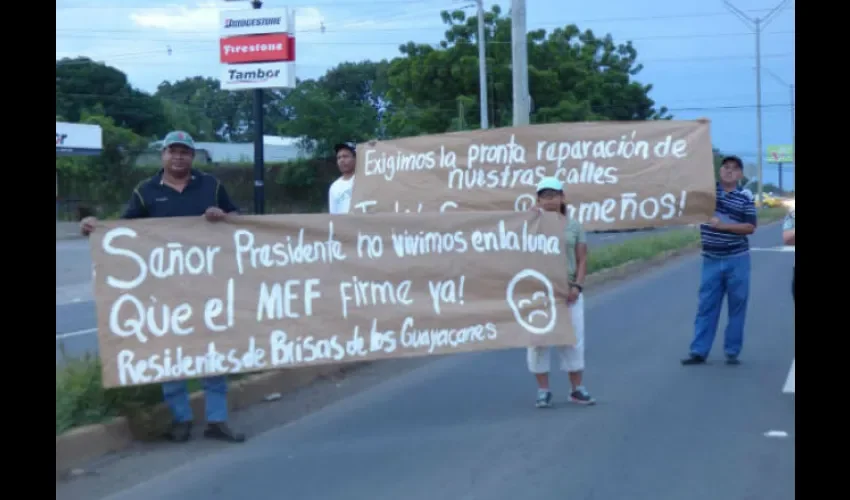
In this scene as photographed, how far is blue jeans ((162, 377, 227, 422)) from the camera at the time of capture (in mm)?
6770

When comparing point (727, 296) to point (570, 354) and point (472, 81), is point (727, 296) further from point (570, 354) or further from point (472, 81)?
point (472, 81)

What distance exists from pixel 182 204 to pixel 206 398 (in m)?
1.27

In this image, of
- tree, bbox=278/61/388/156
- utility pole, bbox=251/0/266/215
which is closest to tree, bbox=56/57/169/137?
tree, bbox=278/61/388/156

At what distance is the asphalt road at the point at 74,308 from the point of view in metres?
11.6

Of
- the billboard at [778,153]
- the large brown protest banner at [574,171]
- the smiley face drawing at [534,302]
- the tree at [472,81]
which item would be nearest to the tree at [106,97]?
the tree at [472,81]

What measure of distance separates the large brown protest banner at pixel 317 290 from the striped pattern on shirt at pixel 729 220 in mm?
2232

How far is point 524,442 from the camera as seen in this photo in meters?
A: 6.75

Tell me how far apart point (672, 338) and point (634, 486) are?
221 inches

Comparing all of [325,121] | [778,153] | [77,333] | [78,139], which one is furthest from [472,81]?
[778,153]

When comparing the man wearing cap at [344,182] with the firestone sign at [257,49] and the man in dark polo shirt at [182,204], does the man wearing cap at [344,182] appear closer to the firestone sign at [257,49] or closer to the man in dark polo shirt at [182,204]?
the man in dark polo shirt at [182,204]

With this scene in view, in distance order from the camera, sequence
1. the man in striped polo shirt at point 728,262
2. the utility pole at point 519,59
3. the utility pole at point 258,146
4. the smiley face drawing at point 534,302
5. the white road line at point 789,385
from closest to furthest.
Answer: the smiley face drawing at point 534,302
the white road line at point 789,385
the man in striped polo shirt at point 728,262
the utility pole at point 519,59
the utility pole at point 258,146

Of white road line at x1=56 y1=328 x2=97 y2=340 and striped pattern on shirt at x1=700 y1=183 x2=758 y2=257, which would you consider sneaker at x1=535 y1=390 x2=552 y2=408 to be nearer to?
striped pattern on shirt at x1=700 y1=183 x2=758 y2=257

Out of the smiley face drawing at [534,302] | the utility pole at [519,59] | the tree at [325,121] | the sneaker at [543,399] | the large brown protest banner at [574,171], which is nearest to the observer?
the smiley face drawing at [534,302]

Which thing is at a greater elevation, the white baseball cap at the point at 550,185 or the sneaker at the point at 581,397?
the white baseball cap at the point at 550,185
